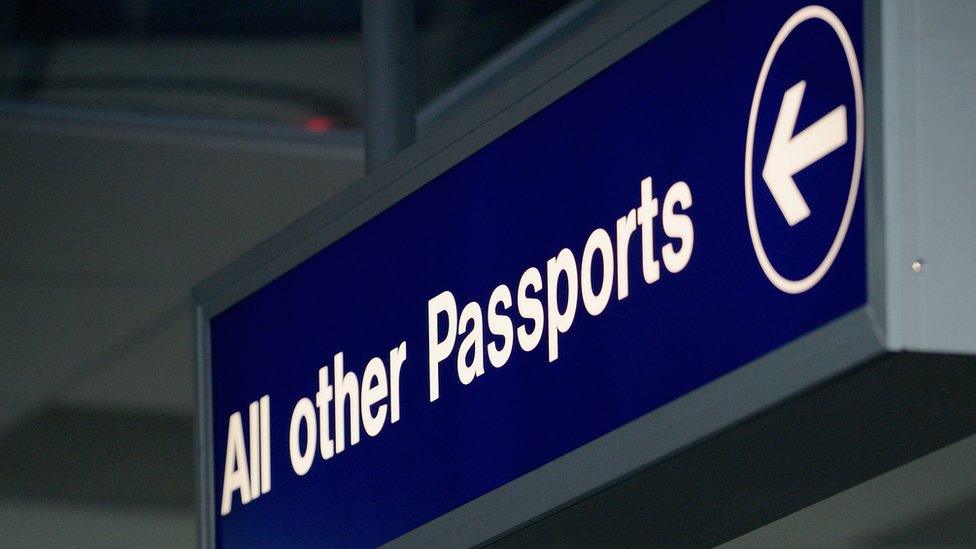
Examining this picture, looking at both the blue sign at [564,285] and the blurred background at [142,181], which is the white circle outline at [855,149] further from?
the blurred background at [142,181]

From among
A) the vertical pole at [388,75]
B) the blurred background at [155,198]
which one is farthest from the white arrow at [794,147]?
the blurred background at [155,198]

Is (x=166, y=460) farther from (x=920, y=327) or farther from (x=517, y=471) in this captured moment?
(x=920, y=327)

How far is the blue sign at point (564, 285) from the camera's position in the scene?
1274 mm

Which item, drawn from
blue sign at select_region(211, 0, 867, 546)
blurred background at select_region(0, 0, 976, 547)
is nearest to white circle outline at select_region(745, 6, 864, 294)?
blue sign at select_region(211, 0, 867, 546)

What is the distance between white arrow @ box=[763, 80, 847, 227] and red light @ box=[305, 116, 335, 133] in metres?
4.15

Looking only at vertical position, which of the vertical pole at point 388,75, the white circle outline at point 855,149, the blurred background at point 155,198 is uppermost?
the blurred background at point 155,198

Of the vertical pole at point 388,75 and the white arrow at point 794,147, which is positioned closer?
the white arrow at point 794,147

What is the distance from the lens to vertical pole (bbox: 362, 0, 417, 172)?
87.0 inches

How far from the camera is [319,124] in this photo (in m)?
5.39

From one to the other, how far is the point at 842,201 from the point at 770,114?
0.40 ft

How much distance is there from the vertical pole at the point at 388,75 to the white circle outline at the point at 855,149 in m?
0.94

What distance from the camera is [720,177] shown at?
1368mm

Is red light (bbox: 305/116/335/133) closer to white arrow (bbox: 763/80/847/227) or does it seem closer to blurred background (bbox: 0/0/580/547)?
blurred background (bbox: 0/0/580/547)

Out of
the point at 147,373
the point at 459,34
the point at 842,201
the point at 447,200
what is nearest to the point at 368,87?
the point at 447,200
